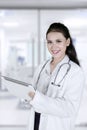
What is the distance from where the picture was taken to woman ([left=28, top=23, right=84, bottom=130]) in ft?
5.28

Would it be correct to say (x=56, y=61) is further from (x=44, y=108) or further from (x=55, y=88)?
(x=44, y=108)

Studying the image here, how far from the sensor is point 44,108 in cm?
161

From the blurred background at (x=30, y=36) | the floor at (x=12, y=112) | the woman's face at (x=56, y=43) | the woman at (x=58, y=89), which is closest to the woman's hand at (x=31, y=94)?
the woman at (x=58, y=89)

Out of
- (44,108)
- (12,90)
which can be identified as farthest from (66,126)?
(12,90)

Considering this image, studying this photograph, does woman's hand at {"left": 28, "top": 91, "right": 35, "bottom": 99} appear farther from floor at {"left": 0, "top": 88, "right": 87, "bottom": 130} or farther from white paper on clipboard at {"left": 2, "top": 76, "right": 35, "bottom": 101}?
floor at {"left": 0, "top": 88, "right": 87, "bottom": 130}

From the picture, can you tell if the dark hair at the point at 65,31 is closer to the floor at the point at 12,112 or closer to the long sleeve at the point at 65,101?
the long sleeve at the point at 65,101

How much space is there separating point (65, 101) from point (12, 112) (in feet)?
7.37

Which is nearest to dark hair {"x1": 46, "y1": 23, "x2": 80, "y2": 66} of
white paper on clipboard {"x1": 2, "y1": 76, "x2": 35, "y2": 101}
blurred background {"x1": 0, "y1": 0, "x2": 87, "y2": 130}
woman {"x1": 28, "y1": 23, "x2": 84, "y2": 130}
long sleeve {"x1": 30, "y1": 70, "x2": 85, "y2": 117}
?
woman {"x1": 28, "y1": 23, "x2": 84, "y2": 130}

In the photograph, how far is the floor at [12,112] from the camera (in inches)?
145

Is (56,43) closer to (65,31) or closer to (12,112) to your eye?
(65,31)

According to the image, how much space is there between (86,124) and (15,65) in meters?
1.32

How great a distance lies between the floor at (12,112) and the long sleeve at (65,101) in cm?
207

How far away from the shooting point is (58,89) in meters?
1.71

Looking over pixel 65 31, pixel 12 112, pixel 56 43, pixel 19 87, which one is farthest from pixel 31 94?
pixel 12 112
